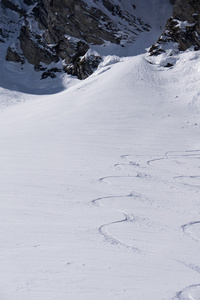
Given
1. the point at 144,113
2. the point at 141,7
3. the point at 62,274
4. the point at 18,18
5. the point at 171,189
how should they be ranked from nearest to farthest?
the point at 62,274, the point at 171,189, the point at 144,113, the point at 141,7, the point at 18,18

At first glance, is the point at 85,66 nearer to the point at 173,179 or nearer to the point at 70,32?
the point at 70,32

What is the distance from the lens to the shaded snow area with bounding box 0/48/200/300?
484 cm

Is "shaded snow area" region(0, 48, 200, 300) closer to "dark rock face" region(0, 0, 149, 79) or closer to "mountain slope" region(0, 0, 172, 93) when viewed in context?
"mountain slope" region(0, 0, 172, 93)

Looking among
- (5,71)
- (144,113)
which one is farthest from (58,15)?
(144,113)

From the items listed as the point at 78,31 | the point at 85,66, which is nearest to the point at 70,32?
the point at 78,31

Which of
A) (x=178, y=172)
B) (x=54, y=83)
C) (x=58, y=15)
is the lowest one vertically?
(x=178, y=172)

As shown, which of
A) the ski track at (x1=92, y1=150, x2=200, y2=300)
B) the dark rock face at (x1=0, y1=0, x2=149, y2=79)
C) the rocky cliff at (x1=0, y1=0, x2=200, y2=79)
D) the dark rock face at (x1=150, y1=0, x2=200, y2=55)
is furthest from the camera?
the dark rock face at (x1=0, y1=0, x2=149, y2=79)

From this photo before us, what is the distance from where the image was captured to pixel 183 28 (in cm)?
2934

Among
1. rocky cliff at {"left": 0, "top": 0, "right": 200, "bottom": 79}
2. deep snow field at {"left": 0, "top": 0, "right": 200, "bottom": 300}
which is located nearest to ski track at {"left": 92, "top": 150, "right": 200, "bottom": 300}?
deep snow field at {"left": 0, "top": 0, "right": 200, "bottom": 300}

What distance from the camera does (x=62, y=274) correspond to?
4895 millimetres

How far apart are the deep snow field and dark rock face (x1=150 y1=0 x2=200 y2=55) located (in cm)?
965

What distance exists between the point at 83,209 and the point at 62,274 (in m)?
2.77

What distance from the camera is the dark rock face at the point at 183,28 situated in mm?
28406

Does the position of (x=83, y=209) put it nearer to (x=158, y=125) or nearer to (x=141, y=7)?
(x=158, y=125)
